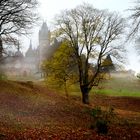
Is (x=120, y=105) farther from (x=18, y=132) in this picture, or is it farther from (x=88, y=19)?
(x=18, y=132)

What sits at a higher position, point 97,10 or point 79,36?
point 97,10

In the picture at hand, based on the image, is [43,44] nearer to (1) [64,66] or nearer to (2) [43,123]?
(1) [64,66]

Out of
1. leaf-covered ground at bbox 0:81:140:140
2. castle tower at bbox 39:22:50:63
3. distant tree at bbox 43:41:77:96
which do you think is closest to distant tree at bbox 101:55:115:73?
distant tree at bbox 43:41:77:96

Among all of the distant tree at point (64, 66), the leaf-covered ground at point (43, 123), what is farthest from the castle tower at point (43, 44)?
the leaf-covered ground at point (43, 123)

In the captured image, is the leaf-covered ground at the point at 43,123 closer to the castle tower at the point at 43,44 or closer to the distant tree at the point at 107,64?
the distant tree at the point at 107,64

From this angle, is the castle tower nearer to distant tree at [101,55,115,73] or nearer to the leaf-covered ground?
distant tree at [101,55,115,73]

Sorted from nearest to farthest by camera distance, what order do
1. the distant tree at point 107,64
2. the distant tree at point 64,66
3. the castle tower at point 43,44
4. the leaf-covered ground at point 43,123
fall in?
the leaf-covered ground at point 43,123 < the distant tree at point 64,66 < the distant tree at point 107,64 < the castle tower at point 43,44

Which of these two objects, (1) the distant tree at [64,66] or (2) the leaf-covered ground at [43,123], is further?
(1) the distant tree at [64,66]

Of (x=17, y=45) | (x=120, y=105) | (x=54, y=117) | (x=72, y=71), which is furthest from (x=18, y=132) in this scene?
(x=120, y=105)

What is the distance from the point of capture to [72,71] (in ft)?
144

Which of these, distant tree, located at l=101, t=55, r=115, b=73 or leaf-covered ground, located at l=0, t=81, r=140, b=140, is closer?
leaf-covered ground, located at l=0, t=81, r=140, b=140

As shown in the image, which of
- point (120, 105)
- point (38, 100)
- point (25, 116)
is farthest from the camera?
point (120, 105)

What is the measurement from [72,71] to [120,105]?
11970 millimetres

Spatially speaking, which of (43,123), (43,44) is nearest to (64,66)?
(43,123)
